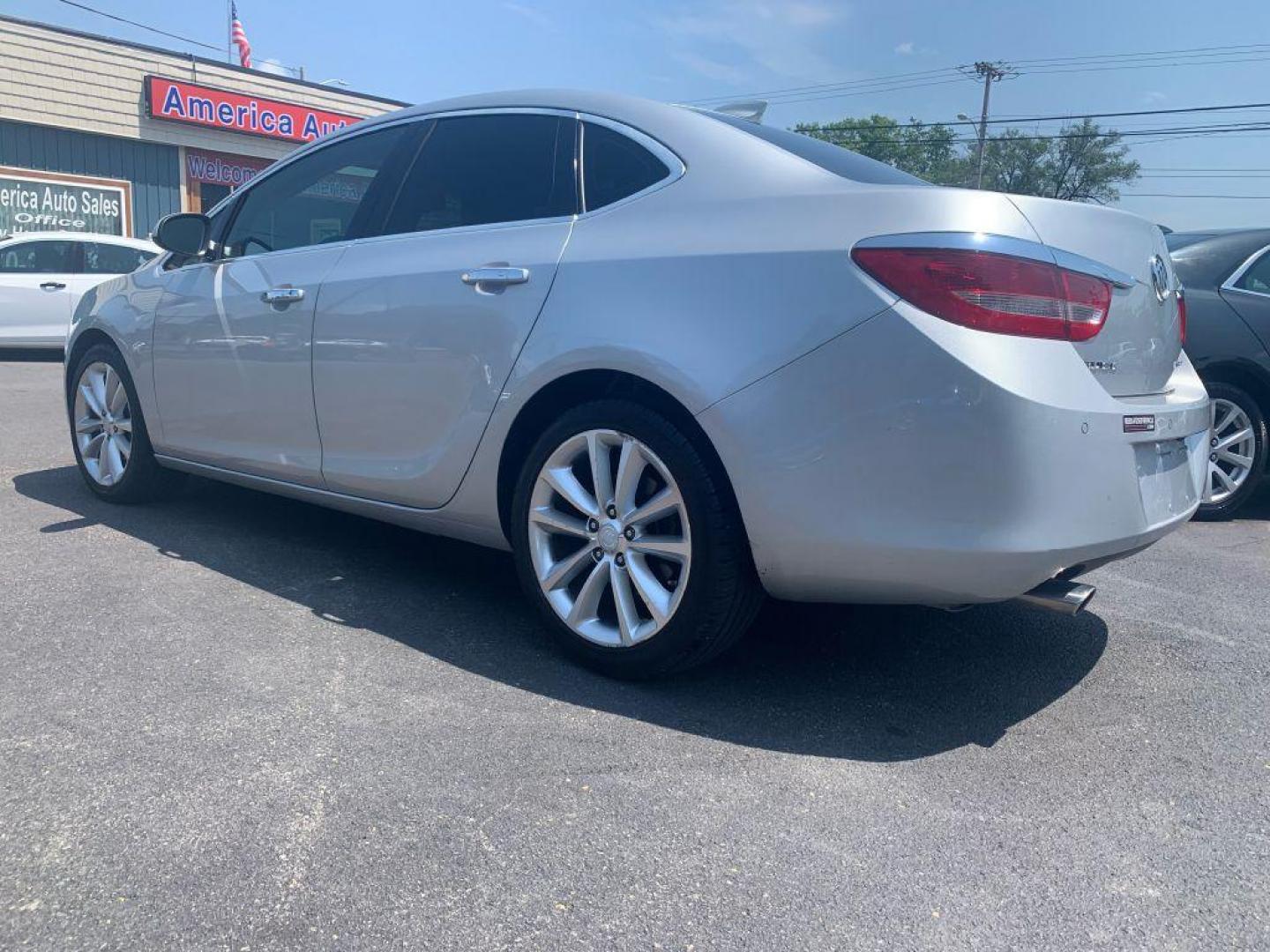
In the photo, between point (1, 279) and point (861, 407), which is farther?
A: point (1, 279)

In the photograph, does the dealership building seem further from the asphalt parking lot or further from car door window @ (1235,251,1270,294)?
car door window @ (1235,251,1270,294)

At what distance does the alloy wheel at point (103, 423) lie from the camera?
5020 millimetres

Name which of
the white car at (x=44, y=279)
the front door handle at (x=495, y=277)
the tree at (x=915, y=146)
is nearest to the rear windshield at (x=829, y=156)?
the front door handle at (x=495, y=277)

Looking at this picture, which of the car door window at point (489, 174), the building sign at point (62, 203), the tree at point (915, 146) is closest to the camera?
the car door window at point (489, 174)

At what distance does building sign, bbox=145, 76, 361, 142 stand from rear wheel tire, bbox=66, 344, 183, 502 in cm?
1454

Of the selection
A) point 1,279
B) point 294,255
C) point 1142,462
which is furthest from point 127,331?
point 1,279

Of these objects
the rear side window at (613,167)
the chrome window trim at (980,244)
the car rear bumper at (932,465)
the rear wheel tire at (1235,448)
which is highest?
the rear side window at (613,167)

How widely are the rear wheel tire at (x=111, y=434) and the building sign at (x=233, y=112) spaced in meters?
14.5

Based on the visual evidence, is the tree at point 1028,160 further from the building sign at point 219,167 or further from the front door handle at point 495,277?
the front door handle at point 495,277

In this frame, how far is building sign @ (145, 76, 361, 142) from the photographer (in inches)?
743

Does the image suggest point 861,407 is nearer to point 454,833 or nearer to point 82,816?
point 454,833

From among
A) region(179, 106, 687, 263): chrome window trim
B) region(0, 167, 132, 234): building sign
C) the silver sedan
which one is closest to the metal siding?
region(0, 167, 132, 234): building sign

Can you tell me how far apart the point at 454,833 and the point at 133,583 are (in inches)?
84.6

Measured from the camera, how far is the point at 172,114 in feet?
62.4
